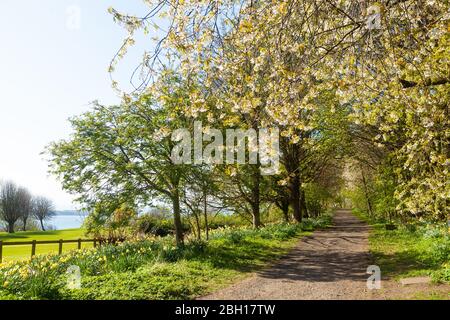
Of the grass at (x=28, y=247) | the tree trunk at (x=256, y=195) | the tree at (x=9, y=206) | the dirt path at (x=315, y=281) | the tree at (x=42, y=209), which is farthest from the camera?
the tree at (x=42, y=209)

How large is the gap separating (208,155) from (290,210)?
21714 mm

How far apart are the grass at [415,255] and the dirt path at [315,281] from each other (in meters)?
0.64

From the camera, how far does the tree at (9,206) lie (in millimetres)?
69312

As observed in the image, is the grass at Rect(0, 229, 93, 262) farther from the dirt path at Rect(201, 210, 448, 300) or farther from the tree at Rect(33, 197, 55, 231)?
the tree at Rect(33, 197, 55, 231)

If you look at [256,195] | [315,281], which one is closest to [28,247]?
[256,195]

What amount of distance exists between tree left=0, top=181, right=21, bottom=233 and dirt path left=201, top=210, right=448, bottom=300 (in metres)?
70.8

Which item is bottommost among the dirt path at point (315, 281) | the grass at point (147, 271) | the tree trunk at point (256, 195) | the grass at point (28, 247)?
the grass at point (28, 247)

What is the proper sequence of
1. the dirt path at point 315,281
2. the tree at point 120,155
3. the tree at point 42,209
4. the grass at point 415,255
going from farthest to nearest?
the tree at point 42,209 → the tree at point 120,155 → the grass at point 415,255 → the dirt path at point 315,281

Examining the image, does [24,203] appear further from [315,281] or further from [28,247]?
[315,281]

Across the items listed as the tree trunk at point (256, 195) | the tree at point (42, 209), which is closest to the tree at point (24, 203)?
the tree at point (42, 209)

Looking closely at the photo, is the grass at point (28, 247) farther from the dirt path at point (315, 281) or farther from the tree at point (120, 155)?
the dirt path at point (315, 281)
